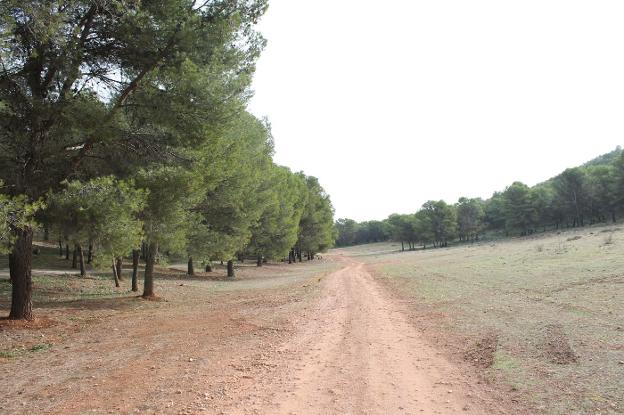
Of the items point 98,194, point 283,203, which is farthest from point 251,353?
point 283,203

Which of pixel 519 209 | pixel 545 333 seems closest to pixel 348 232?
pixel 519 209

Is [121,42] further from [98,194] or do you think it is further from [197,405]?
[197,405]

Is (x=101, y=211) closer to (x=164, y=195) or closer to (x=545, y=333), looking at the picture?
(x=164, y=195)

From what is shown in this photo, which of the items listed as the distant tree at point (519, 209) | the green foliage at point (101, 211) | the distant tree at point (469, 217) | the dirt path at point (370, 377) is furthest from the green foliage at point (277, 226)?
the distant tree at point (469, 217)

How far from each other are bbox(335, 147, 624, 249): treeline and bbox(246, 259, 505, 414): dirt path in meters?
89.5

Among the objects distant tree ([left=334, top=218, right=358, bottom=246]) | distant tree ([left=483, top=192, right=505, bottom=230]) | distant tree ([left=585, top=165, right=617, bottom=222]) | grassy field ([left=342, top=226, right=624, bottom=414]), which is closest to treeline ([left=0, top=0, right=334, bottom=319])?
grassy field ([left=342, top=226, right=624, bottom=414])

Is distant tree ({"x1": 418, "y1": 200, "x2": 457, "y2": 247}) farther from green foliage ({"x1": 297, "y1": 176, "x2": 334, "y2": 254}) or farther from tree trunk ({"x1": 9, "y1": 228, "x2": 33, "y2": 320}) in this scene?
tree trunk ({"x1": 9, "y1": 228, "x2": 33, "y2": 320})

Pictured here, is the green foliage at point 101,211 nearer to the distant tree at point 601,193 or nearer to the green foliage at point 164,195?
the green foliage at point 164,195

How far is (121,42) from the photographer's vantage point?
10.7m

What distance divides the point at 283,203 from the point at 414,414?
3498 cm

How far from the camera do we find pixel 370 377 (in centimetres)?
623

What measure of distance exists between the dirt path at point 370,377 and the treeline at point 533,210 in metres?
89.5

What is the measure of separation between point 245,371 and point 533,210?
332 ft

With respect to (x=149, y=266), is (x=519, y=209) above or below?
above
